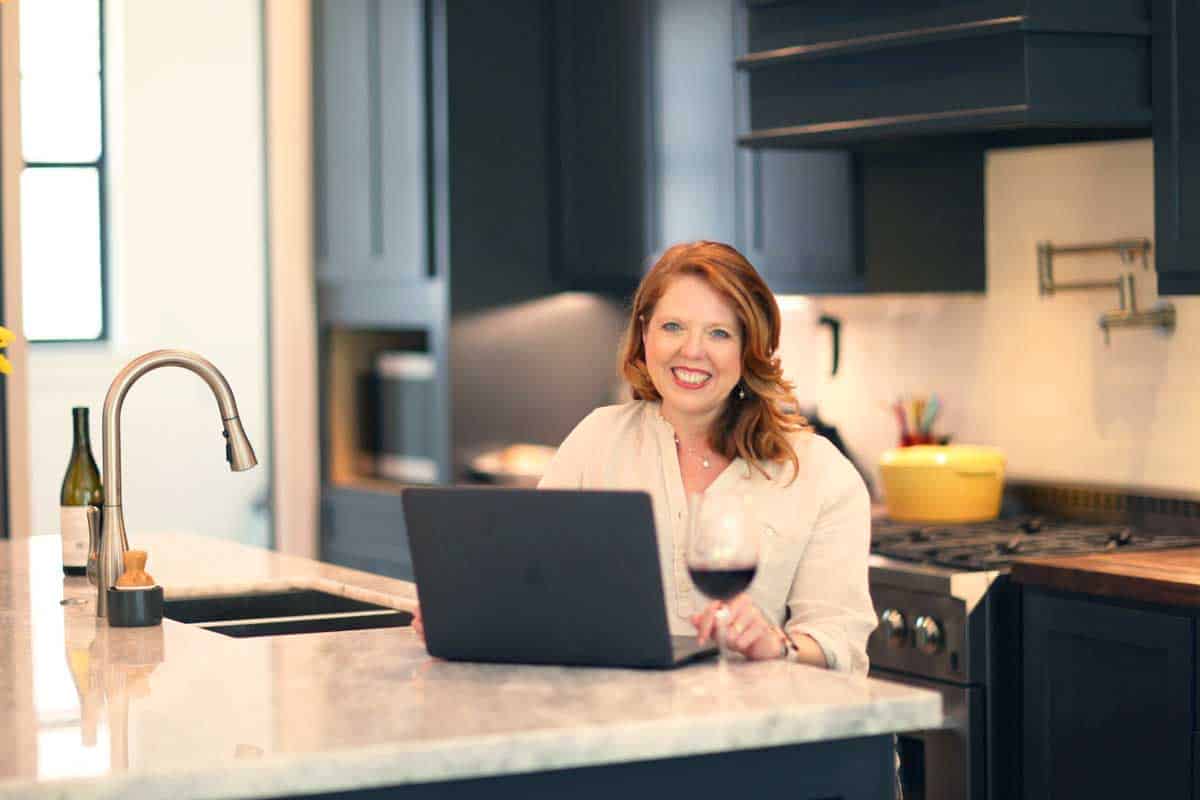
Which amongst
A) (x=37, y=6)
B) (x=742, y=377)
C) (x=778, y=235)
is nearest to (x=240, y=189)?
(x=37, y=6)

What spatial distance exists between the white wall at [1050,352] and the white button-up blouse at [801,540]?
1629 mm

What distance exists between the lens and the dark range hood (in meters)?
3.70

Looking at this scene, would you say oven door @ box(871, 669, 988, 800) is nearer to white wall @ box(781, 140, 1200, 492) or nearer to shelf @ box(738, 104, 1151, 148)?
white wall @ box(781, 140, 1200, 492)

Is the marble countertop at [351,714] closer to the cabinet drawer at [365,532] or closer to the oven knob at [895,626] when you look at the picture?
the oven knob at [895,626]

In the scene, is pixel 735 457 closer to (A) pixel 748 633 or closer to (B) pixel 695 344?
(B) pixel 695 344

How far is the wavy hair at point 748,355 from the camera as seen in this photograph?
9.01 feet

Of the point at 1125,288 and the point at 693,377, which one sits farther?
the point at 1125,288

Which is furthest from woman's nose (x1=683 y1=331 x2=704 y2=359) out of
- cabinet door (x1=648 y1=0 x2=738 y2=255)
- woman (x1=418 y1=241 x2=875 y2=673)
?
cabinet door (x1=648 y1=0 x2=738 y2=255)

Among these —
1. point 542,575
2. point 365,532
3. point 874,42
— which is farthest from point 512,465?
point 542,575

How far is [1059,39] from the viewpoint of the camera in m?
3.71

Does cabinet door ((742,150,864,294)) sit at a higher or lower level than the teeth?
higher

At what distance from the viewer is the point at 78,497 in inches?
139

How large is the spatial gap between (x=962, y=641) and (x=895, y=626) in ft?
0.58

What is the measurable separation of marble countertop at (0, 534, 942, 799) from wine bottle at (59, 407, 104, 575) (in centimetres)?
79
